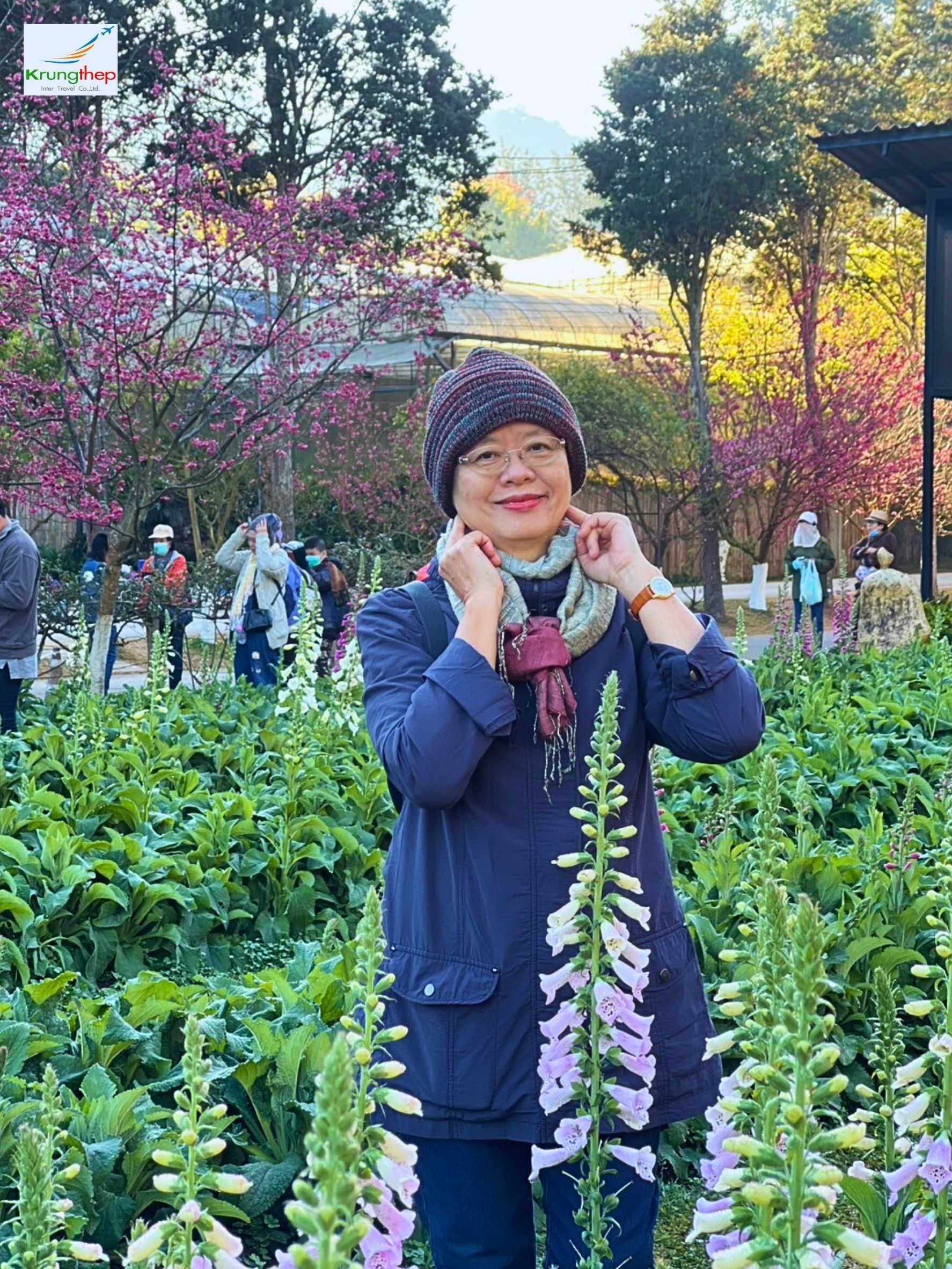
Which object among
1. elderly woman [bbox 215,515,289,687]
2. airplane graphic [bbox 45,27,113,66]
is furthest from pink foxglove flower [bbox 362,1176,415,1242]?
airplane graphic [bbox 45,27,113,66]

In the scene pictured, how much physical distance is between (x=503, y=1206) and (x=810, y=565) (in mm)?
18098

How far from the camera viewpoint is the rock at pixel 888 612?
1432cm

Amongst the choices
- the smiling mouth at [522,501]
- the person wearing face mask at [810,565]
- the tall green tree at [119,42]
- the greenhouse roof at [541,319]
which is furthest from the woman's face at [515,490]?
the greenhouse roof at [541,319]

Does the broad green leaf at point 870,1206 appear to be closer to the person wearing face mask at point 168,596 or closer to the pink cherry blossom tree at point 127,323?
the pink cherry blossom tree at point 127,323

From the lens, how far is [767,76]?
96.7 feet

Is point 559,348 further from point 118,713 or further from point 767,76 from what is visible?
point 118,713

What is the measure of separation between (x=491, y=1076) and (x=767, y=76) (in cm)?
2966

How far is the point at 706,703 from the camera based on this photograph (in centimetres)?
265

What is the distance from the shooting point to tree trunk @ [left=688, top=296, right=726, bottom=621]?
89.2ft

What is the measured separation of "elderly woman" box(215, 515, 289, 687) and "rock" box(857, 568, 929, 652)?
210 inches

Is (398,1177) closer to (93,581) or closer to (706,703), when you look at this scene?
(706,703)

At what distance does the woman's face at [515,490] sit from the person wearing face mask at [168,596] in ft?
35.4

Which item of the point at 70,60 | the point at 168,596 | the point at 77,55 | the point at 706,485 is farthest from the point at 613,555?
the point at 706,485

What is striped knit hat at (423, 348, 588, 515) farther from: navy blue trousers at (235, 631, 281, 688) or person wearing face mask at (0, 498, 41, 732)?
navy blue trousers at (235, 631, 281, 688)
